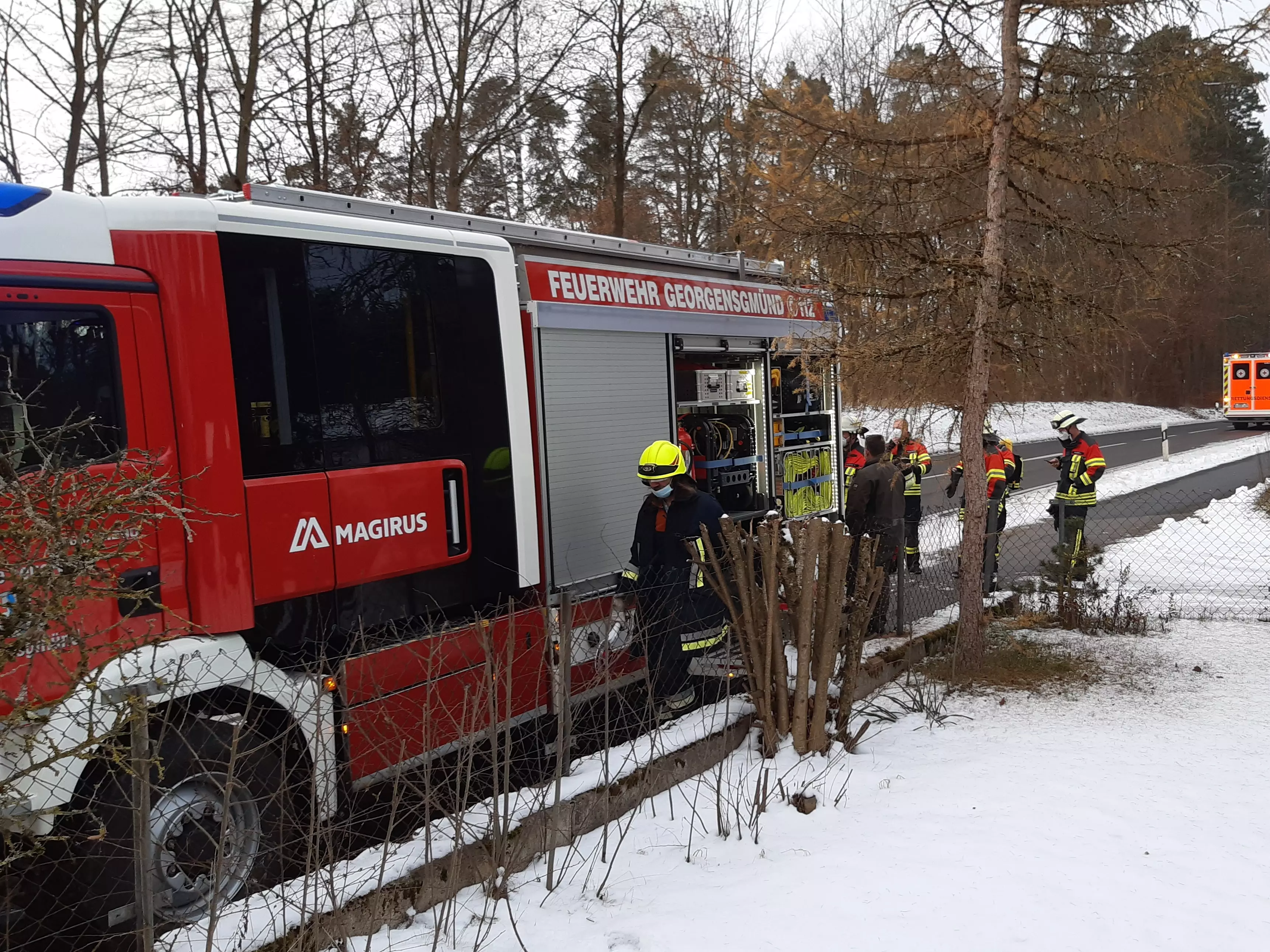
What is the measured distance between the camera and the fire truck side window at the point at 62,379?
3271 mm

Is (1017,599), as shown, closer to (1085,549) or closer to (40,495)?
(1085,549)

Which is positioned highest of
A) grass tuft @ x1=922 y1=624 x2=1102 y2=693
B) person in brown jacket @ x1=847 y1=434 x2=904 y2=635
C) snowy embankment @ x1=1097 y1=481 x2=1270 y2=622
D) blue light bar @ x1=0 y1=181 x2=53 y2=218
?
blue light bar @ x1=0 y1=181 x2=53 y2=218

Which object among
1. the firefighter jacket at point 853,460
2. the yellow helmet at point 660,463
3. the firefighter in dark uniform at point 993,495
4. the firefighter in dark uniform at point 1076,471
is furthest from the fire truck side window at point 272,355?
the firefighter in dark uniform at point 1076,471

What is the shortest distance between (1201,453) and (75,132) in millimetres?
24719

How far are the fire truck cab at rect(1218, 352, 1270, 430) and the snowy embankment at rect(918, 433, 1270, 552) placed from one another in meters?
4.99

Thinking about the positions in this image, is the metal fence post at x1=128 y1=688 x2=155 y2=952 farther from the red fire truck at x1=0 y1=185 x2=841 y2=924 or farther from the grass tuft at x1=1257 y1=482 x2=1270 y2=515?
the grass tuft at x1=1257 y1=482 x2=1270 y2=515

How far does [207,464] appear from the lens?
369 cm

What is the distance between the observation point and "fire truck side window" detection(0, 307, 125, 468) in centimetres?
327

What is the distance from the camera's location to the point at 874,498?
27.9ft

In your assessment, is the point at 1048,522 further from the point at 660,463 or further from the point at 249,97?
the point at 249,97

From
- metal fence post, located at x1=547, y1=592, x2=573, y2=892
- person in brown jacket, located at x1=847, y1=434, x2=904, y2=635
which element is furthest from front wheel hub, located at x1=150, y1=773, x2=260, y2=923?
person in brown jacket, located at x1=847, y1=434, x2=904, y2=635

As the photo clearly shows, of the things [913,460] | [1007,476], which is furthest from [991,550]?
[913,460]

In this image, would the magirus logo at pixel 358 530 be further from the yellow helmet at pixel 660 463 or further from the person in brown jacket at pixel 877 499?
the person in brown jacket at pixel 877 499

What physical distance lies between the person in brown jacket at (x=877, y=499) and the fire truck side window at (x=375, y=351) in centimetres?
422
